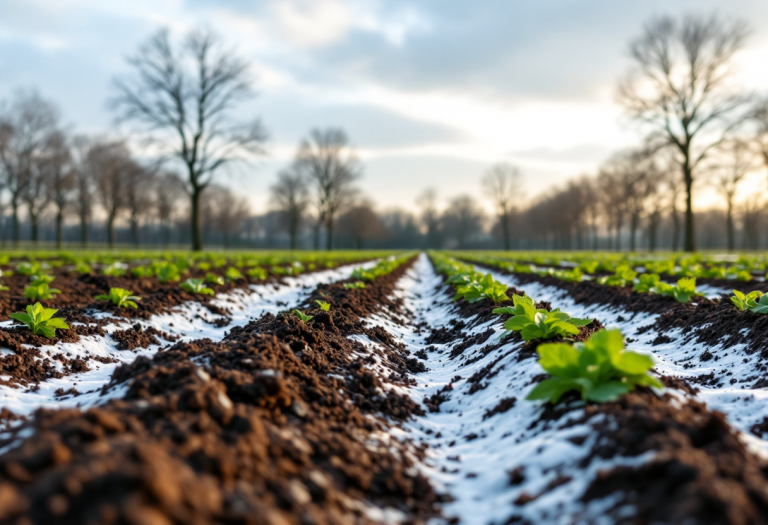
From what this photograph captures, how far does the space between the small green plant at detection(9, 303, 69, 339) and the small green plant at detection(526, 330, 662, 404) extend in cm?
563

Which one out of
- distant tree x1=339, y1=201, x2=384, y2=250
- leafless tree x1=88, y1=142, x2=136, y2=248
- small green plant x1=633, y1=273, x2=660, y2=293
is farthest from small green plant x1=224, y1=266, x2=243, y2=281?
distant tree x1=339, y1=201, x2=384, y2=250

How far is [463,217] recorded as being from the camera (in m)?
120

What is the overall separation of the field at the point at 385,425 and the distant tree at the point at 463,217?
116 meters

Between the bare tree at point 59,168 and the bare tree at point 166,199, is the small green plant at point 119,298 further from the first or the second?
the bare tree at point 166,199

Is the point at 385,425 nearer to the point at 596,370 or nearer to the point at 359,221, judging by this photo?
the point at 596,370

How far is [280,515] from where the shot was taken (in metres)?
1.88

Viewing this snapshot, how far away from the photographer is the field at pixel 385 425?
183 cm

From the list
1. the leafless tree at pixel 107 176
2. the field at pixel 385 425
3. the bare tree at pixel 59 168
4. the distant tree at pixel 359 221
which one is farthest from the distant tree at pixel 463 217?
the field at pixel 385 425

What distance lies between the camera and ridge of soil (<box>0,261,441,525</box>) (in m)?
1.67

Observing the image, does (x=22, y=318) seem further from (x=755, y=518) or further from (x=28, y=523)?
(x=755, y=518)

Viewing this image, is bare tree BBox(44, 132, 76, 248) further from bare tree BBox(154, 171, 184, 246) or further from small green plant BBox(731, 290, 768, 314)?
small green plant BBox(731, 290, 768, 314)

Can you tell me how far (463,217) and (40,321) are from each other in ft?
387

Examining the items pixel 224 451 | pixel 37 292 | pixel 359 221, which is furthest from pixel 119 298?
pixel 359 221

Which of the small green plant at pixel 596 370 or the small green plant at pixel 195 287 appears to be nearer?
the small green plant at pixel 596 370
